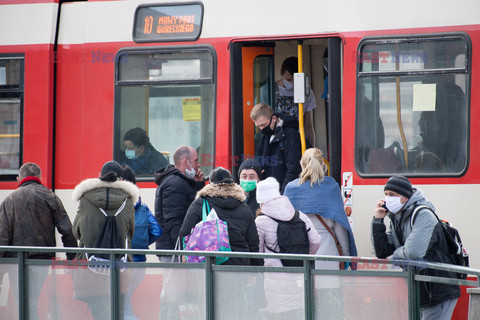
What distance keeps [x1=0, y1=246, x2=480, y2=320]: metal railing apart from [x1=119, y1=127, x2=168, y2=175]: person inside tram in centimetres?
197

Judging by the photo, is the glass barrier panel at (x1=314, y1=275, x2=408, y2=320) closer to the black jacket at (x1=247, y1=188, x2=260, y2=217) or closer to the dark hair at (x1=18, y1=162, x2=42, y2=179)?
the black jacket at (x1=247, y1=188, x2=260, y2=217)

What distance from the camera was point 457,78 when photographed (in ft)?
24.0

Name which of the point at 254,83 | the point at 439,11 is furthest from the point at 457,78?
the point at 254,83

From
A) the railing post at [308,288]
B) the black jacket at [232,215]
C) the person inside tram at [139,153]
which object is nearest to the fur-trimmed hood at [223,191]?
the black jacket at [232,215]

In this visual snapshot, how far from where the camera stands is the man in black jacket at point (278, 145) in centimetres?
791

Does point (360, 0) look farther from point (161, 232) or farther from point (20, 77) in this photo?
point (20, 77)

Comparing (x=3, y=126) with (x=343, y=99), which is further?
(x=3, y=126)

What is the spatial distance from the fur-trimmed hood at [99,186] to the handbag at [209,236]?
0.87 m

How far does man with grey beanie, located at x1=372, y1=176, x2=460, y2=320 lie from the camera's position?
561 cm

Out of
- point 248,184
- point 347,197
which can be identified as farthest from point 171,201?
point 347,197

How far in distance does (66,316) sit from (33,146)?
2.71 m

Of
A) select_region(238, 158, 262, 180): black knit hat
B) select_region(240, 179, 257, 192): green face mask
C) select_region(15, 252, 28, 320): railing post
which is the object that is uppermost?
select_region(238, 158, 262, 180): black knit hat

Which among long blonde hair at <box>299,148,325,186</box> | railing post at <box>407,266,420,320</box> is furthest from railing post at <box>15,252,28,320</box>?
railing post at <box>407,266,420,320</box>

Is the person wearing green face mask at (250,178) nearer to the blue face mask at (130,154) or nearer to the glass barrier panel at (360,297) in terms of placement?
the blue face mask at (130,154)
